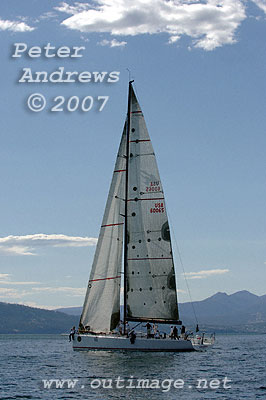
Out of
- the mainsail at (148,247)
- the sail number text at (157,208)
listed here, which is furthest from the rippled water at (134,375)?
the sail number text at (157,208)

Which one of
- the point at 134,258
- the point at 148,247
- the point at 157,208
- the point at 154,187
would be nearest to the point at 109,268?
the point at 134,258

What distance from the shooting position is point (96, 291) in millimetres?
56438

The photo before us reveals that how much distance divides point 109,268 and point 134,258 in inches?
105

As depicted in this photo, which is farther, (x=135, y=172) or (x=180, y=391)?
(x=135, y=172)

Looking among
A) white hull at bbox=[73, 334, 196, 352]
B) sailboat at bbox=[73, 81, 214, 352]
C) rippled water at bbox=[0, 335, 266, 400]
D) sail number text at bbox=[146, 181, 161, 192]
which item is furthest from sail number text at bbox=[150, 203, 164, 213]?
rippled water at bbox=[0, 335, 266, 400]

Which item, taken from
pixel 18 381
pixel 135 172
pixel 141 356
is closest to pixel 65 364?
A: pixel 141 356

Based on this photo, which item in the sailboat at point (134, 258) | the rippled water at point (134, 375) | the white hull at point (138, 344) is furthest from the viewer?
the sailboat at point (134, 258)

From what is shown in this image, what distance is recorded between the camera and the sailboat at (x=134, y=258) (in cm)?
5578

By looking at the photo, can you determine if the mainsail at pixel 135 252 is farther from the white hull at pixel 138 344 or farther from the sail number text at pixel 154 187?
the white hull at pixel 138 344

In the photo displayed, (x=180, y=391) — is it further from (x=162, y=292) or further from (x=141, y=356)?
(x=162, y=292)

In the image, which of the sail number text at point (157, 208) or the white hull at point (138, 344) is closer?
the white hull at point (138, 344)

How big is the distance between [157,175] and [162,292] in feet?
37.1

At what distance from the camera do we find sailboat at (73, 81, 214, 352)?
55.8 m

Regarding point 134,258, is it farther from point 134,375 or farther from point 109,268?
point 134,375
